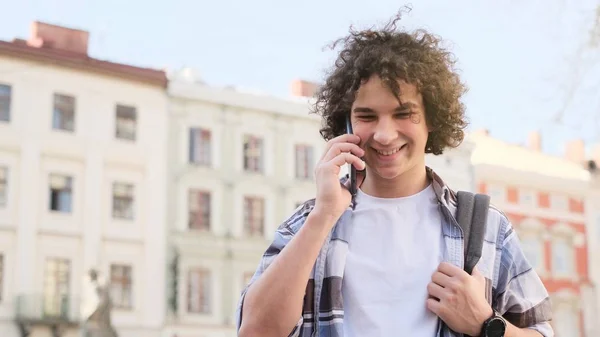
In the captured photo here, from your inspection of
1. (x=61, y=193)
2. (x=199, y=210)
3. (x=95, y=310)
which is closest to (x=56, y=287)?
(x=95, y=310)

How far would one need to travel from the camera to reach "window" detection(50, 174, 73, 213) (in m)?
10.3

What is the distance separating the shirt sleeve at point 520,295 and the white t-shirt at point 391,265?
0.09 m

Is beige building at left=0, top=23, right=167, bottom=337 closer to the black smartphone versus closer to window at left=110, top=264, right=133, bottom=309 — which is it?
window at left=110, top=264, right=133, bottom=309

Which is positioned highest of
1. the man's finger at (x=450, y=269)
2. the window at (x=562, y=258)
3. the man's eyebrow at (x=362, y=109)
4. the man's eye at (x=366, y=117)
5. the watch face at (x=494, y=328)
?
the window at (x=562, y=258)

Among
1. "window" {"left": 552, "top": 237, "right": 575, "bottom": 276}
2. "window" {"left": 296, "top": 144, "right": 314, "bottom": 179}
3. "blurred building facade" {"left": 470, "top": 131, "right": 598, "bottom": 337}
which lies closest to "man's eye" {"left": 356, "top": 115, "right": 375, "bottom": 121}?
"window" {"left": 296, "top": 144, "right": 314, "bottom": 179}

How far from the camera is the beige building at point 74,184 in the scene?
9883 millimetres

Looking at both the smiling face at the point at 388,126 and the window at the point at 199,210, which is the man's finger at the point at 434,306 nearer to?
the smiling face at the point at 388,126

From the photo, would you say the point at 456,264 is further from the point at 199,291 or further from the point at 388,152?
the point at 199,291

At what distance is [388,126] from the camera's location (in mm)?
1120

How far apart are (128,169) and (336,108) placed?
9.79 metres

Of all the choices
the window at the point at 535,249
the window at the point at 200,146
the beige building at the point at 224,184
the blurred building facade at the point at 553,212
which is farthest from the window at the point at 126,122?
the window at the point at 535,249

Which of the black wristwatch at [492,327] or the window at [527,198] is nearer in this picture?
the black wristwatch at [492,327]

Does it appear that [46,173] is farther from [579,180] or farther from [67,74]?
[579,180]

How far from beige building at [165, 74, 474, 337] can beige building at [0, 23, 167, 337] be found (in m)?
0.27
